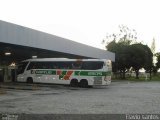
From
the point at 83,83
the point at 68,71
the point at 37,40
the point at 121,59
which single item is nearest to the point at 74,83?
the point at 83,83

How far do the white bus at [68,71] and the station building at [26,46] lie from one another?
181cm

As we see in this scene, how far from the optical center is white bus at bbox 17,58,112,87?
35.6 meters

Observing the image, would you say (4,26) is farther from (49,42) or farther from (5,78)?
(5,78)

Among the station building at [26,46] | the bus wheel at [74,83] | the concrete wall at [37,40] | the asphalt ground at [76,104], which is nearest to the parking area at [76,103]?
the asphalt ground at [76,104]

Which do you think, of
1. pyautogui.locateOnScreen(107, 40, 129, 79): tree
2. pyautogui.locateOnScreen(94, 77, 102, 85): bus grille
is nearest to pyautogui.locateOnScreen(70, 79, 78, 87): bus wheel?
pyautogui.locateOnScreen(94, 77, 102, 85): bus grille

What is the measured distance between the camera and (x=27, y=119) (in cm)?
1191

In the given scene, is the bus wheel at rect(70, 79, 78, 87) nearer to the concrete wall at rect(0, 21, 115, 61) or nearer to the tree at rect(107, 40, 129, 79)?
the concrete wall at rect(0, 21, 115, 61)

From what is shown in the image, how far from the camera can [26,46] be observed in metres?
35.5

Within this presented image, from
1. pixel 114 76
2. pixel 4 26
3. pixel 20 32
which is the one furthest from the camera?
pixel 114 76

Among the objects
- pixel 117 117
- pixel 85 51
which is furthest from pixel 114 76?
pixel 117 117

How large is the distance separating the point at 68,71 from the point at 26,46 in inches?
180

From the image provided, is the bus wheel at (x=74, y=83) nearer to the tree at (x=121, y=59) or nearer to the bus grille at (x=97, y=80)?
the bus grille at (x=97, y=80)

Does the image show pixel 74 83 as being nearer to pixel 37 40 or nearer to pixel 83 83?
pixel 83 83

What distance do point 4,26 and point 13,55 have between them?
57.1 ft
